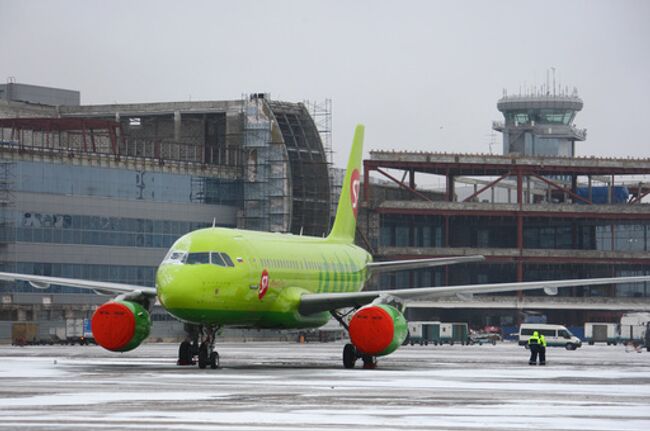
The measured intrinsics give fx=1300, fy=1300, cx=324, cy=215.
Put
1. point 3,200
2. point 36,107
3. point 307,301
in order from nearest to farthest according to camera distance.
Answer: point 307,301 < point 3,200 < point 36,107

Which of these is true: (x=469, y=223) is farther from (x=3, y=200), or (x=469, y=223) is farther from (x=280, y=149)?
(x=3, y=200)

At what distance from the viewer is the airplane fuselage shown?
142 ft

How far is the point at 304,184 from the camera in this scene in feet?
396

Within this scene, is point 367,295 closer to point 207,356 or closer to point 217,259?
point 217,259

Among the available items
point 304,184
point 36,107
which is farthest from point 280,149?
point 36,107

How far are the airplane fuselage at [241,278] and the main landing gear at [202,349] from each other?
0.77 meters

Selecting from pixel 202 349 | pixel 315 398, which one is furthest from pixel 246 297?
pixel 315 398

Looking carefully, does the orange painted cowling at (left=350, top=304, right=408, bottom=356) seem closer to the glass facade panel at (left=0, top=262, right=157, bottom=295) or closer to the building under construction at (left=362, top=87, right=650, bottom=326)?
the glass facade panel at (left=0, top=262, right=157, bottom=295)

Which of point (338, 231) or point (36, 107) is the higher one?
point (36, 107)

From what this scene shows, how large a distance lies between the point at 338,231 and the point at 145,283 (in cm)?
5073

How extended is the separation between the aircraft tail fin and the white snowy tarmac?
13335 mm

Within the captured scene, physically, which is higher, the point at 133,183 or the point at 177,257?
the point at 133,183

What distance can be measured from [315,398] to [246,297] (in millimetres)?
15579

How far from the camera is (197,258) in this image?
144 ft
